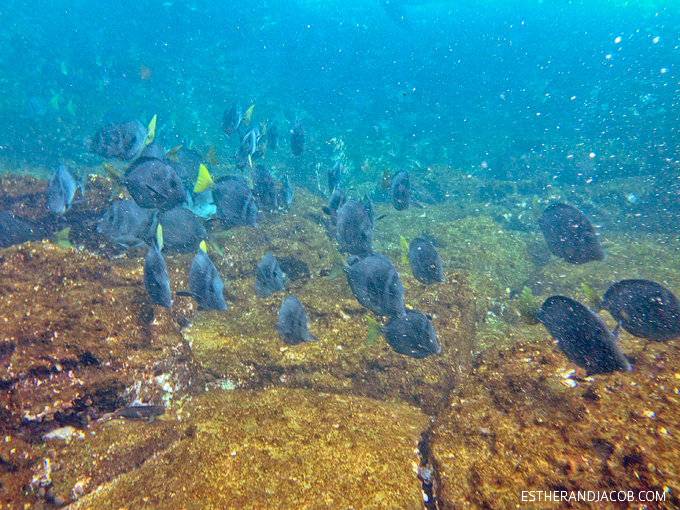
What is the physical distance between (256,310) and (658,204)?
52.2ft

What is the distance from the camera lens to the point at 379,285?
Result: 3176mm

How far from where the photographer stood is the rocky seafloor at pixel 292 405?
199 cm

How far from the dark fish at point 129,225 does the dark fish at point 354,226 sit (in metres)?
2.31

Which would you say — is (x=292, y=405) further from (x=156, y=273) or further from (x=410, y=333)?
(x=156, y=273)

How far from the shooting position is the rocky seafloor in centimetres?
199

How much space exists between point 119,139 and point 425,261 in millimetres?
4679

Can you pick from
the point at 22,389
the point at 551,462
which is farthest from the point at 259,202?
the point at 551,462

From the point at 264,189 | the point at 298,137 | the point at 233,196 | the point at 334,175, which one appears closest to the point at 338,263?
the point at 233,196

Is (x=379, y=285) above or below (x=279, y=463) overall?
above

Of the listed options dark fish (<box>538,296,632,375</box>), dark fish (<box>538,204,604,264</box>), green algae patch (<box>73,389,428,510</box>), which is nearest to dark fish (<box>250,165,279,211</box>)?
green algae patch (<box>73,389,428,510</box>)

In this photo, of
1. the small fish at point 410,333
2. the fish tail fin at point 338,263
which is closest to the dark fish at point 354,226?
the fish tail fin at point 338,263

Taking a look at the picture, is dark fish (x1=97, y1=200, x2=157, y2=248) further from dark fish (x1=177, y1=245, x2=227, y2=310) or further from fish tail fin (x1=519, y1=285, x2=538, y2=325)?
fish tail fin (x1=519, y1=285, x2=538, y2=325)

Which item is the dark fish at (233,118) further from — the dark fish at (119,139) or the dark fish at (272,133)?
the dark fish at (119,139)

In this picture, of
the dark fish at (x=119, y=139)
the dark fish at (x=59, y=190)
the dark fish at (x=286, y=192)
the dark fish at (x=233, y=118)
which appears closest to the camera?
the dark fish at (x=59, y=190)
